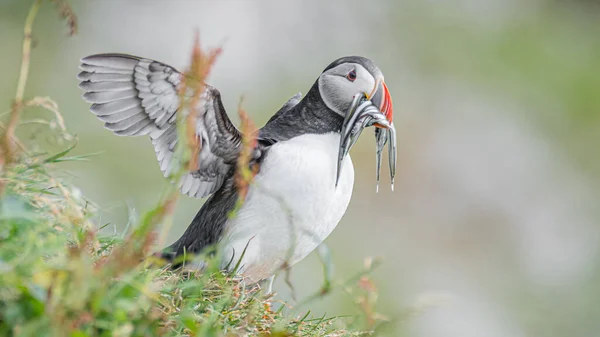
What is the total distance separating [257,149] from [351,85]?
46 centimetres

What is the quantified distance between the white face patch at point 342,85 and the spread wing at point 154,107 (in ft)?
1.37

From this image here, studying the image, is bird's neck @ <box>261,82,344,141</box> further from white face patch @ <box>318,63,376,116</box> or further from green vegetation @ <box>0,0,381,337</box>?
green vegetation @ <box>0,0,381,337</box>

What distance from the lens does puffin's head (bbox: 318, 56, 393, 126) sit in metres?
3.38

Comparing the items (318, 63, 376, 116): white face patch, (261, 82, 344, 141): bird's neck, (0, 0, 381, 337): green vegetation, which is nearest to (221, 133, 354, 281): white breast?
(261, 82, 344, 141): bird's neck

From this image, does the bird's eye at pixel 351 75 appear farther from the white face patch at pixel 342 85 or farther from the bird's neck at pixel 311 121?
the bird's neck at pixel 311 121

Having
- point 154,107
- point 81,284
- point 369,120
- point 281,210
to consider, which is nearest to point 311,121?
point 369,120

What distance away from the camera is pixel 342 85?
3.44 m

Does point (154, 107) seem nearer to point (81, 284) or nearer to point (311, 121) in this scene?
point (311, 121)

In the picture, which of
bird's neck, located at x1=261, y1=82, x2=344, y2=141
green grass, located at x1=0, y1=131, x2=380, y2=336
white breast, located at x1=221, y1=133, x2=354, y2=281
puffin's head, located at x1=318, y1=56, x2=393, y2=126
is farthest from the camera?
bird's neck, located at x1=261, y1=82, x2=344, y2=141

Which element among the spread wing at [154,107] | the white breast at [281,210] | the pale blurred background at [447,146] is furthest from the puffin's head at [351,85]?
the pale blurred background at [447,146]

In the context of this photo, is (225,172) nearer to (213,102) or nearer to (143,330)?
(213,102)

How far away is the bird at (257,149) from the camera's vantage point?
3.19 meters

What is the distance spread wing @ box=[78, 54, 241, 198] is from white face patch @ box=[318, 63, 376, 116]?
0.42m

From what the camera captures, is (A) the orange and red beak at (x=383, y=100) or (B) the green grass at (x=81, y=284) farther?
(A) the orange and red beak at (x=383, y=100)
